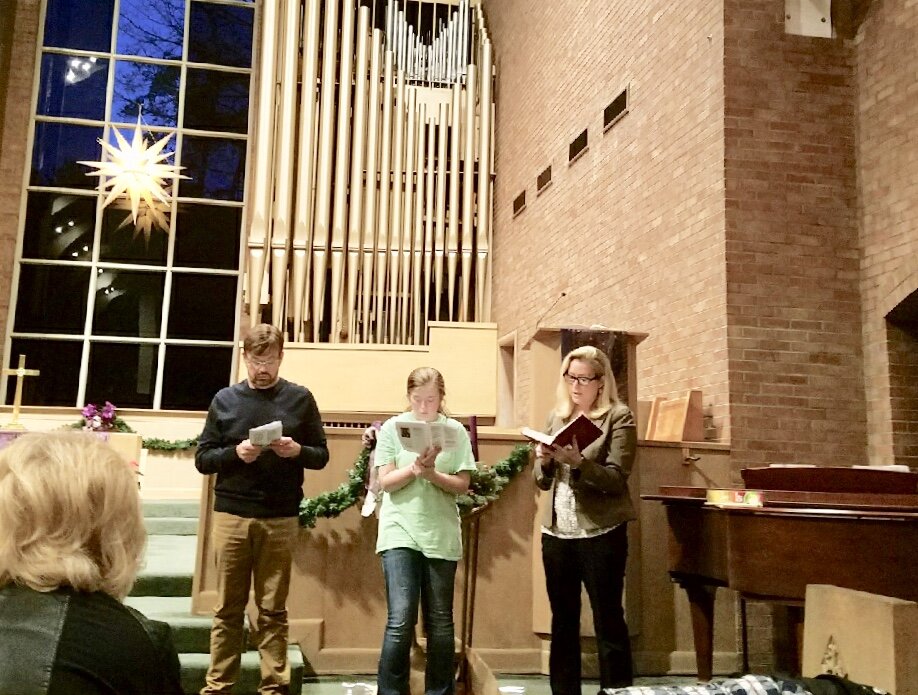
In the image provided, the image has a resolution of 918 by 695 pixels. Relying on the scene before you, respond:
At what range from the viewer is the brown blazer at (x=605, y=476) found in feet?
9.58

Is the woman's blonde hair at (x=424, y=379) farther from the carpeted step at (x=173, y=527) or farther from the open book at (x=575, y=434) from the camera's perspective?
the carpeted step at (x=173, y=527)

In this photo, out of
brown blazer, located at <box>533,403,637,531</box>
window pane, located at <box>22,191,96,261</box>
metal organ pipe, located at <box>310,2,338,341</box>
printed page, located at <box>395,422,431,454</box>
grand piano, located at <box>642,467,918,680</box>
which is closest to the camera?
grand piano, located at <box>642,467,918,680</box>

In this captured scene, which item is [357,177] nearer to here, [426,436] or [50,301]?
[50,301]

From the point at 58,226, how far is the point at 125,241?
701 millimetres

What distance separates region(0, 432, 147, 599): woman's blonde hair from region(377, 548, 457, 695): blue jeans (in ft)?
5.73

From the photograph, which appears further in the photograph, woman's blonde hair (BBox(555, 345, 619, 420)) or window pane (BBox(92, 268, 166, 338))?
window pane (BBox(92, 268, 166, 338))

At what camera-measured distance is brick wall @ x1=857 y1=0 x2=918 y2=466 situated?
4.21m

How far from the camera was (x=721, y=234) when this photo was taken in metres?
4.50

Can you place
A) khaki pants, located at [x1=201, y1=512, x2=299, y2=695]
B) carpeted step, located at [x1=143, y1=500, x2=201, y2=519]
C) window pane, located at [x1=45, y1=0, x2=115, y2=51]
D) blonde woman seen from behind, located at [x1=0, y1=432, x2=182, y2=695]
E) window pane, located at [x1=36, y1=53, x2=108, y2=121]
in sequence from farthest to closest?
window pane, located at [x1=45, y1=0, x2=115, y2=51] → window pane, located at [x1=36, y1=53, x2=108, y2=121] → carpeted step, located at [x1=143, y1=500, x2=201, y2=519] → khaki pants, located at [x1=201, y1=512, x2=299, y2=695] → blonde woman seen from behind, located at [x1=0, y1=432, x2=182, y2=695]

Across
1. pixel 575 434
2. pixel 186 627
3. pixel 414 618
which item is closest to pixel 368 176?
pixel 186 627

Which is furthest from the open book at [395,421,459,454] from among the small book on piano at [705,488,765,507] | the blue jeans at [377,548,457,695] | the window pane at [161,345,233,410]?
the window pane at [161,345,233,410]

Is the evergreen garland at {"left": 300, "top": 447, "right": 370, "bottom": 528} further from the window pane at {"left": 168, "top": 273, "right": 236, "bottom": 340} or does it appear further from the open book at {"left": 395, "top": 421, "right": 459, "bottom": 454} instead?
the window pane at {"left": 168, "top": 273, "right": 236, "bottom": 340}

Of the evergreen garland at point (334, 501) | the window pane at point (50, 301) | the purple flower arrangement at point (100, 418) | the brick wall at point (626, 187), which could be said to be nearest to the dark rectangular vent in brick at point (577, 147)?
the brick wall at point (626, 187)

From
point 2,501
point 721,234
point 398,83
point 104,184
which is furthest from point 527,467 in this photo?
point 104,184
